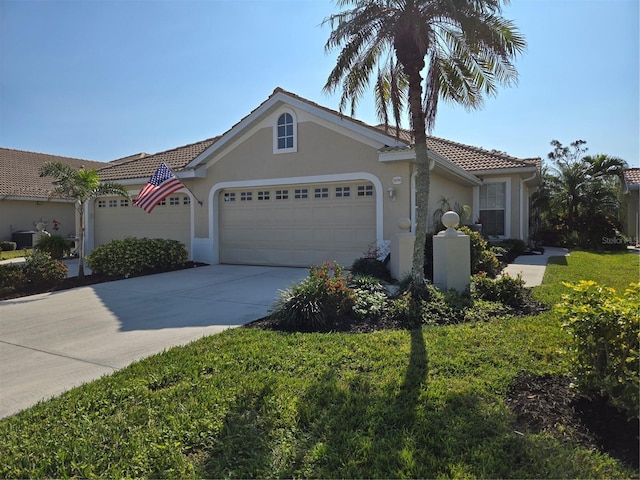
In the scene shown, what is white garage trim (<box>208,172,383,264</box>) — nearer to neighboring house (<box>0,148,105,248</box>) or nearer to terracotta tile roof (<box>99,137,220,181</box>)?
terracotta tile roof (<box>99,137,220,181</box>)

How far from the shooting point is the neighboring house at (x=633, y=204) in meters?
23.0

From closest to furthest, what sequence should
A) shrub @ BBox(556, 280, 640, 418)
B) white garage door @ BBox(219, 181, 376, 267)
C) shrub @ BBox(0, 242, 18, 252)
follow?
1. shrub @ BBox(556, 280, 640, 418)
2. white garage door @ BBox(219, 181, 376, 267)
3. shrub @ BBox(0, 242, 18, 252)

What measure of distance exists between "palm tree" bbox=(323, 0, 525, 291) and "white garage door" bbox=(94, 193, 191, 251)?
Result: 900 centimetres

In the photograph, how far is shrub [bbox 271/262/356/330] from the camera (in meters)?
6.36

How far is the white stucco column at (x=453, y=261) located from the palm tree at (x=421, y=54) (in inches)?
36.4

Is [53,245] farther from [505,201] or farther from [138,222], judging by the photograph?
[505,201]

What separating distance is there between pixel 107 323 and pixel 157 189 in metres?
6.77

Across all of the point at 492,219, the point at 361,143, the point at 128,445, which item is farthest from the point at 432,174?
the point at 128,445

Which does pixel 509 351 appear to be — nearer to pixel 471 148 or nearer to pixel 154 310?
pixel 154 310

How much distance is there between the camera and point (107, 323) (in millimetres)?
6832

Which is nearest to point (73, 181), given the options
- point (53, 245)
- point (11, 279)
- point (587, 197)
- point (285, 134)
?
point (11, 279)

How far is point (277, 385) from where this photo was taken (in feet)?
13.6

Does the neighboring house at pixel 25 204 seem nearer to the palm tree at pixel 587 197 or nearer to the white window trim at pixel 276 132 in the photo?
the white window trim at pixel 276 132

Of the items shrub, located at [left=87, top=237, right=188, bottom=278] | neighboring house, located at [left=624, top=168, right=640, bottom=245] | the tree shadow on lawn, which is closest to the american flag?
shrub, located at [left=87, top=237, right=188, bottom=278]
